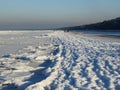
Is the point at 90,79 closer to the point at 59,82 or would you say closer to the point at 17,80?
the point at 59,82

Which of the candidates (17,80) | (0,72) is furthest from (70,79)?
Answer: (0,72)

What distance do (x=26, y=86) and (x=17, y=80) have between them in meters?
0.85

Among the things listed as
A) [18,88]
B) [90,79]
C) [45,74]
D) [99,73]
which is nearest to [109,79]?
[90,79]

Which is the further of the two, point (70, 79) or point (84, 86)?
point (70, 79)

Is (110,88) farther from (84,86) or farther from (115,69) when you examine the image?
(115,69)

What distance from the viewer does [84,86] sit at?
30.6 ft

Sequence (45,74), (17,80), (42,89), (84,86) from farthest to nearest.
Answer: (45,74) → (17,80) → (84,86) → (42,89)

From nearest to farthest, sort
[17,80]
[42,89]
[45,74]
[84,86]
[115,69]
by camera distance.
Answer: [42,89], [84,86], [17,80], [45,74], [115,69]

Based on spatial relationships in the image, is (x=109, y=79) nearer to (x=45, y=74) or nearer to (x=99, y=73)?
(x=99, y=73)

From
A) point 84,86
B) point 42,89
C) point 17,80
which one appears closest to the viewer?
point 42,89

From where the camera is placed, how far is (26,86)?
9.15 metres

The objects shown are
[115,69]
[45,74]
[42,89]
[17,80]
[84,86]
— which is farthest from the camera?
[115,69]

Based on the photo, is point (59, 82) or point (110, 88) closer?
point (110, 88)

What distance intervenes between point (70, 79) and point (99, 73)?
1690mm
